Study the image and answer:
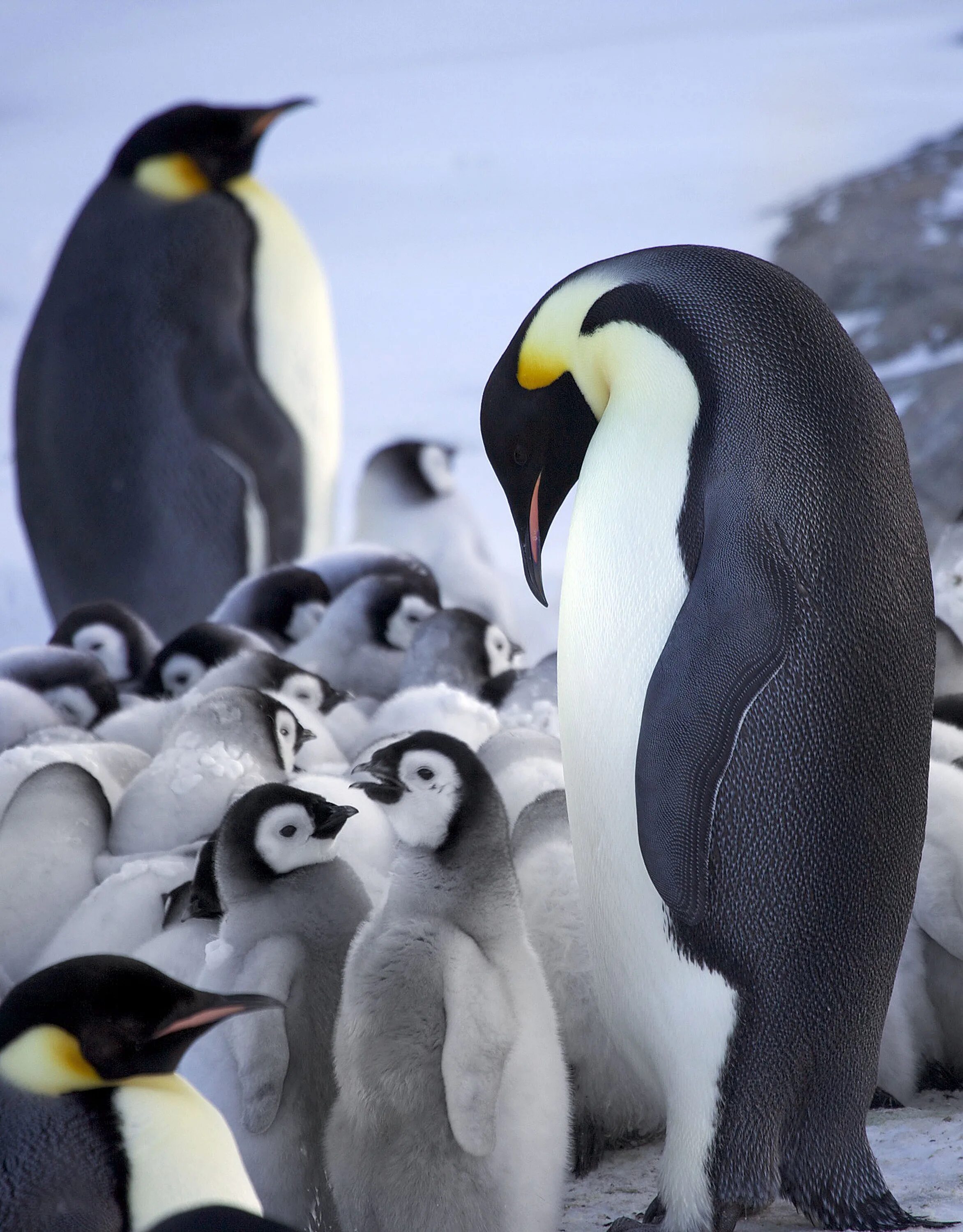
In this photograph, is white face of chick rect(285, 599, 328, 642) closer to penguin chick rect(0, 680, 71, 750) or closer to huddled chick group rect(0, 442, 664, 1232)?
penguin chick rect(0, 680, 71, 750)

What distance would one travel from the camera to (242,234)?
11.4 feet

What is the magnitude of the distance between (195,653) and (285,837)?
109 centimetres

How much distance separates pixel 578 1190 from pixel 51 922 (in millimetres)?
668

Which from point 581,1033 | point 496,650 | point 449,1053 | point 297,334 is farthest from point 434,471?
point 449,1053

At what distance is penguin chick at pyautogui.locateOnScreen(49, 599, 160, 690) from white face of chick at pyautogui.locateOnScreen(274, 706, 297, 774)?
35.8 inches

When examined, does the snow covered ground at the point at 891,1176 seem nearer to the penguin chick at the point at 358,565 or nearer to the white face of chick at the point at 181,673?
the white face of chick at the point at 181,673

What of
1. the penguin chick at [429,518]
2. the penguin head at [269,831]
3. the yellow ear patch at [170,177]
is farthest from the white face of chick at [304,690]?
the yellow ear patch at [170,177]

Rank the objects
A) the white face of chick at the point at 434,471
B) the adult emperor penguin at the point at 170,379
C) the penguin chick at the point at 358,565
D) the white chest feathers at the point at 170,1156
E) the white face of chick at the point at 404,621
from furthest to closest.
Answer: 1. the white face of chick at the point at 434,471
2. the adult emperor penguin at the point at 170,379
3. the penguin chick at the point at 358,565
4. the white face of chick at the point at 404,621
5. the white chest feathers at the point at 170,1156

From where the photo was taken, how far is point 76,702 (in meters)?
2.52

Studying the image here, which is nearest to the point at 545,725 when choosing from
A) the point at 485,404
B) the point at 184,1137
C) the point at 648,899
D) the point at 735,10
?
the point at 485,404

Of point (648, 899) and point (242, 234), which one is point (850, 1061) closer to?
point (648, 899)

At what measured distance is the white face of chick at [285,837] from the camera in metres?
1.45

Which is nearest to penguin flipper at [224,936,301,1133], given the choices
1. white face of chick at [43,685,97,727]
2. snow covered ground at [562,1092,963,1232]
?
snow covered ground at [562,1092,963,1232]

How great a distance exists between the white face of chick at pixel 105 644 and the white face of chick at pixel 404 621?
501 millimetres
